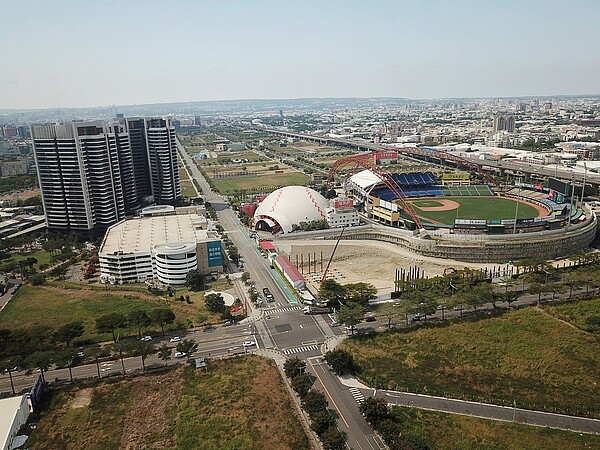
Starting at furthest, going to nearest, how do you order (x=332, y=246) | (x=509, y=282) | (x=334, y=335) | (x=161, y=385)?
(x=332, y=246)
(x=509, y=282)
(x=334, y=335)
(x=161, y=385)

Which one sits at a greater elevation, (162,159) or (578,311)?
(162,159)

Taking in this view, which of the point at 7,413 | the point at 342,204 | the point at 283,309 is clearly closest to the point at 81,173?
the point at 342,204

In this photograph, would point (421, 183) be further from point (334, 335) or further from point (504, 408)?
point (504, 408)

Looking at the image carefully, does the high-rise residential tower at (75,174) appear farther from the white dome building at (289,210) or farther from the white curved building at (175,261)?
the white dome building at (289,210)

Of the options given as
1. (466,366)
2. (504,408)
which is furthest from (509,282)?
(504,408)

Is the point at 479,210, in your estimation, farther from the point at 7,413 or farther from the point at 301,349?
the point at 7,413
